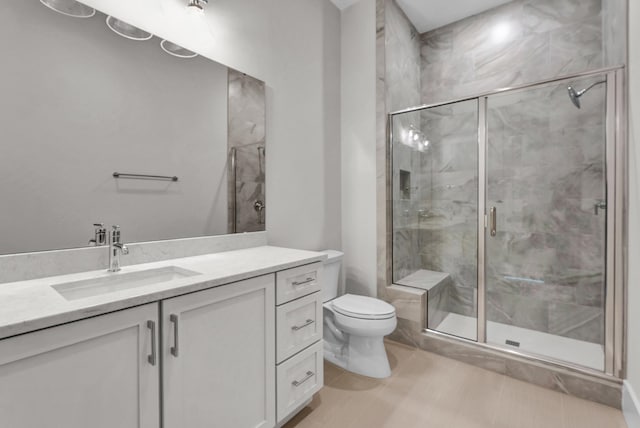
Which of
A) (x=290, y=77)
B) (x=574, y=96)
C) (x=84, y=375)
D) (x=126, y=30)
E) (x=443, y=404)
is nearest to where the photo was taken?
(x=84, y=375)

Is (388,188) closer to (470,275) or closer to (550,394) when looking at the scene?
(470,275)

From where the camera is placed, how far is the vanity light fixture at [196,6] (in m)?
1.60

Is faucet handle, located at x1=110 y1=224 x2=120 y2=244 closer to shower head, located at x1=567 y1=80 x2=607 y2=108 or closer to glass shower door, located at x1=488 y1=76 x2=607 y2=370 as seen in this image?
glass shower door, located at x1=488 y1=76 x2=607 y2=370

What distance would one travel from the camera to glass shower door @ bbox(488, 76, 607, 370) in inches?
89.4

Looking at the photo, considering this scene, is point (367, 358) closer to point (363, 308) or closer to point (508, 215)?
point (363, 308)

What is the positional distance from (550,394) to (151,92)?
2.81 m

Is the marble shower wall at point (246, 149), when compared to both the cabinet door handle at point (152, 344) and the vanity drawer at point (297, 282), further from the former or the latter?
the cabinet door handle at point (152, 344)

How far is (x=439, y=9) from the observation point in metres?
2.86

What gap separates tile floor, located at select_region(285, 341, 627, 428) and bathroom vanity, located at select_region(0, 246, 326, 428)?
9.9 inches

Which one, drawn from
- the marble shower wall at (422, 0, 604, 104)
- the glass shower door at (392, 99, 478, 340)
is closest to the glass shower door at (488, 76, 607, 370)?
the glass shower door at (392, 99, 478, 340)

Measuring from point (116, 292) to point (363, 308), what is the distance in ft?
4.92

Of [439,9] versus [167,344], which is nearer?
[167,344]

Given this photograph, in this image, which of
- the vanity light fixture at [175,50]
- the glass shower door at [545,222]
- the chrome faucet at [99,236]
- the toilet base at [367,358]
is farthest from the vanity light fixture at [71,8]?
the glass shower door at [545,222]
